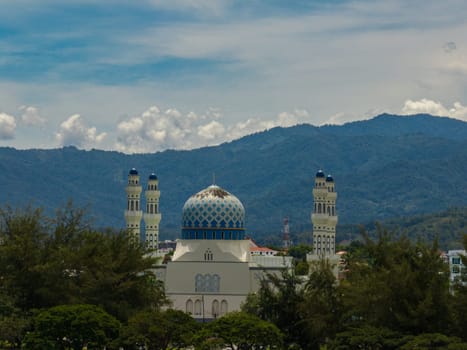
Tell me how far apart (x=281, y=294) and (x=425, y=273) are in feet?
26.7

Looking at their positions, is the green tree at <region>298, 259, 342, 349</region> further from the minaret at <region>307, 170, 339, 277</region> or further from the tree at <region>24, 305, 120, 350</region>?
the minaret at <region>307, 170, 339, 277</region>

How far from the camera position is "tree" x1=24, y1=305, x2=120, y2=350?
44.8 metres

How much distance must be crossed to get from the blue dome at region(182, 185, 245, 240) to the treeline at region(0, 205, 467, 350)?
2252cm

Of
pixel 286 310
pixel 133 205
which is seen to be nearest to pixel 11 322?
pixel 286 310

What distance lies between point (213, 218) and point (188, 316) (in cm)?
3025

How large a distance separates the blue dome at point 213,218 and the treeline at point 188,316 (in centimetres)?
2252

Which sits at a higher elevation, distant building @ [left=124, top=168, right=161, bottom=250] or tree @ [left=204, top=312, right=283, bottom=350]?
distant building @ [left=124, top=168, right=161, bottom=250]

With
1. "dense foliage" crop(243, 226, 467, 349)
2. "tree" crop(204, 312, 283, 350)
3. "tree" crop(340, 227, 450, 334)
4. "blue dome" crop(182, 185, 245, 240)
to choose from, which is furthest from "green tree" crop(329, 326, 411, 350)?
"blue dome" crop(182, 185, 245, 240)

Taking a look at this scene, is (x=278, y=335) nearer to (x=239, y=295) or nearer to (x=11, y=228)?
(x=11, y=228)

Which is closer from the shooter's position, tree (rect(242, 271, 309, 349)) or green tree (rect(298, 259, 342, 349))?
green tree (rect(298, 259, 342, 349))

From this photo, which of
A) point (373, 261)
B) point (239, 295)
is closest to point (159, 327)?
point (373, 261)

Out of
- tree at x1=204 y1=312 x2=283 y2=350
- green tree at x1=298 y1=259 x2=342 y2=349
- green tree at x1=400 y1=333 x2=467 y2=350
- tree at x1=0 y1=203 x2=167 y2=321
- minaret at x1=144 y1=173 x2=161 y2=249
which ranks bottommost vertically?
green tree at x1=400 y1=333 x2=467 y2=350

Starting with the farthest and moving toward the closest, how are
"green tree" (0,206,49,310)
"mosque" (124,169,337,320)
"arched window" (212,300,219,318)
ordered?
"mosque" (124,169,337,320) → "arched window" (212,300,219,318) → "green tree" (0,206,49,310)

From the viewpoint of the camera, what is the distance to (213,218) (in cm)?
7619
